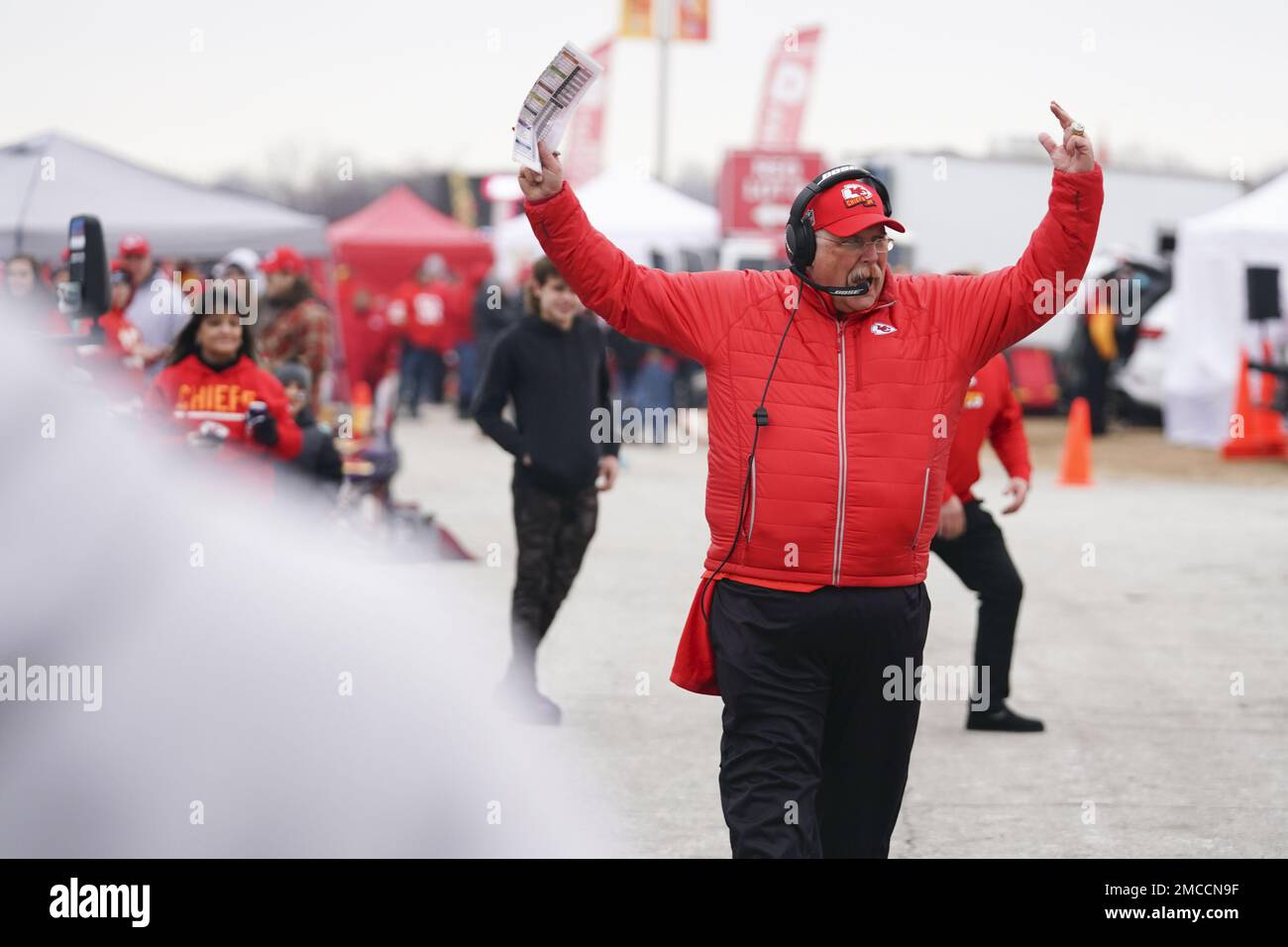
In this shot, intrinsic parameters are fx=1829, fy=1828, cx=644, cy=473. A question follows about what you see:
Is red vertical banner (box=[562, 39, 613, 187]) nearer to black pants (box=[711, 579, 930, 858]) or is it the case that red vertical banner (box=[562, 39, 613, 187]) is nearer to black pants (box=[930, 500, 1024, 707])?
black pants (box=[930, 500, 1024, 707])

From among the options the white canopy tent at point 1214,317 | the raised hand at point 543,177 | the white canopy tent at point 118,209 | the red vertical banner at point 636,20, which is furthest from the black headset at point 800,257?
the red vertical banner at point 636,20

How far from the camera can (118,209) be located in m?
13.5

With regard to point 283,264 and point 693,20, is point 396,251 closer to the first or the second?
→ point 693,20

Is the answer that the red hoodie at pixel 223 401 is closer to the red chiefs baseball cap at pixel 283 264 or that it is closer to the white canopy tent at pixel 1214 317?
the red chiefs baseball cap at pixel 283 264

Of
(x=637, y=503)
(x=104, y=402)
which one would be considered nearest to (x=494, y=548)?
(x=637, y=503)

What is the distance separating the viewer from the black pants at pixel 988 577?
6.84 meters

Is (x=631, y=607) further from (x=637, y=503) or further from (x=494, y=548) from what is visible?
(x=637, y=503)

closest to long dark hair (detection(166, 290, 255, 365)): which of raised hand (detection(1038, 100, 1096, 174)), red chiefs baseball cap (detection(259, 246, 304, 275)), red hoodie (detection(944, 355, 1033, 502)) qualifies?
red hoodie (detection(944, 355, 1033, 502))

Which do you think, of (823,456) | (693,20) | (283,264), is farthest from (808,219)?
(693,20)

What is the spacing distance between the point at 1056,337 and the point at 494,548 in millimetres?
16256

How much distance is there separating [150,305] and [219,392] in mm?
5802

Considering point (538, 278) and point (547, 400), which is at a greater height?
point (538, 278)

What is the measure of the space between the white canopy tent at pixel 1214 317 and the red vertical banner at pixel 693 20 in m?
12.8

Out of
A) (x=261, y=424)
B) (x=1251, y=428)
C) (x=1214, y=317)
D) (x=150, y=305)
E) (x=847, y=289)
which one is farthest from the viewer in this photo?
(x=1214, y=317)
